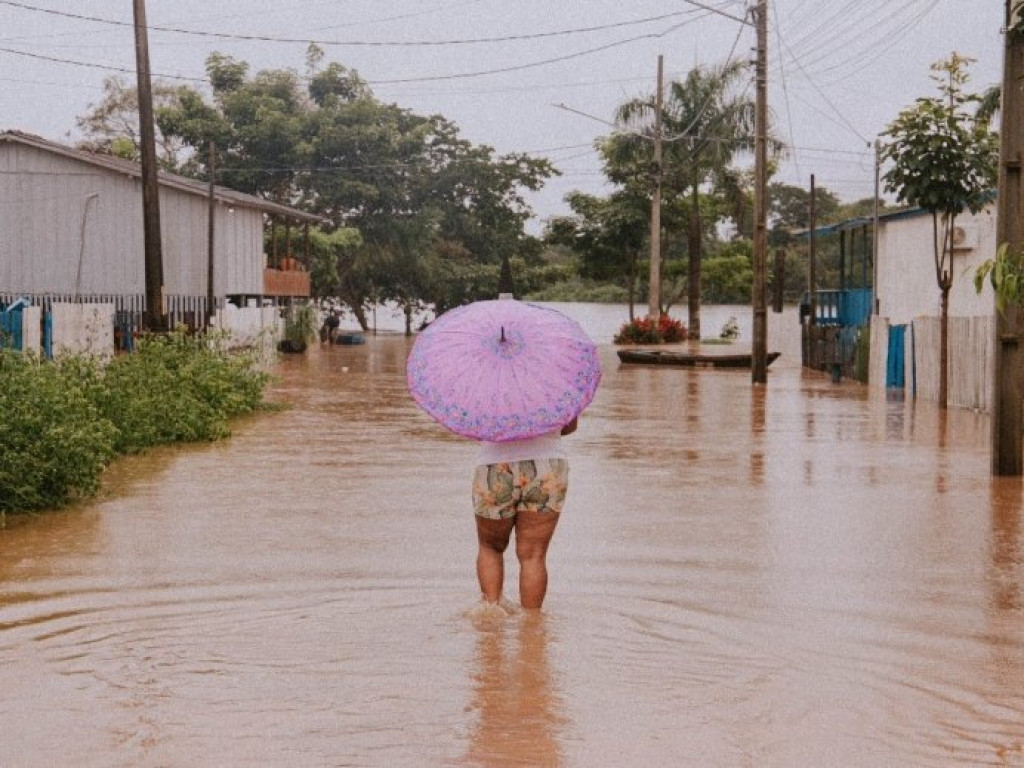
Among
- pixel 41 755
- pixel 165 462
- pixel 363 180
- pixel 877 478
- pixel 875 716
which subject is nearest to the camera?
pixel 41 755

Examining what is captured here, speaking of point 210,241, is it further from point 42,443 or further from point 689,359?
point 42,443

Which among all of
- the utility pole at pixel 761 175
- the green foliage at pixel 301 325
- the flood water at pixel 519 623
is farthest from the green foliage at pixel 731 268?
the flood water at pixel 519 623

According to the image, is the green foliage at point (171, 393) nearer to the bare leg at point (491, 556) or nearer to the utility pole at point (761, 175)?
the bare leg at point (491, 556)

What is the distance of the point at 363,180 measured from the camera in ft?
219

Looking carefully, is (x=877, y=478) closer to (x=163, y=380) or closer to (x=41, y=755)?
(x=163, y=380)

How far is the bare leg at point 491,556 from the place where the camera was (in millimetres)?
7883

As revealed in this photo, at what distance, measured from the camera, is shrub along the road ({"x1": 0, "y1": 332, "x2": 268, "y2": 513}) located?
11.6 metres

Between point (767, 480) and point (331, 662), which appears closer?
point (331, 662)

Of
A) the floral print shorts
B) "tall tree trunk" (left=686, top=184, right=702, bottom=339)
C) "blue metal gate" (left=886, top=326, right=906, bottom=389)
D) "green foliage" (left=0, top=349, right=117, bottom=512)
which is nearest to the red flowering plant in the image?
"tall tree trunk" (left=686, top=184, right=702, bottom=339)

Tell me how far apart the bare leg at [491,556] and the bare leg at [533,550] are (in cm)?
7

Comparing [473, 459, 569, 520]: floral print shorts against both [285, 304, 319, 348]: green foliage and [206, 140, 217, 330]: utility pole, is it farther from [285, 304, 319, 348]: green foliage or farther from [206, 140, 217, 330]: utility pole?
[285, 304, 319, 348]: green foliage

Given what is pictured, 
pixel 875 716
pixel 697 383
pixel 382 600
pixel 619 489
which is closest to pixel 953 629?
pixel 875 716

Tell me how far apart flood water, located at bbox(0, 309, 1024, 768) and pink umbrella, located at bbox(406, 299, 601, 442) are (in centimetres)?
105

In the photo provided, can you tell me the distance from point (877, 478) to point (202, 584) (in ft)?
24.8
